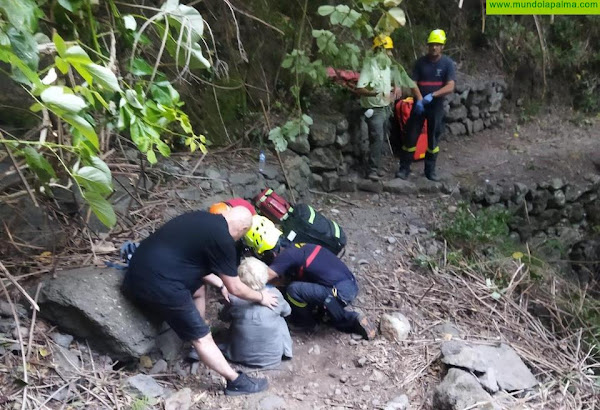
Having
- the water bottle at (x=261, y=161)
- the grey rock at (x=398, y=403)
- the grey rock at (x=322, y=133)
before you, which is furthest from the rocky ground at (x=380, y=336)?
the grey rock at (x=322, y=133)

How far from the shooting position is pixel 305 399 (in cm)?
330

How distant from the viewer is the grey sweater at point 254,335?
3.49m

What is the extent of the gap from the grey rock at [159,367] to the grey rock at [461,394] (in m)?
1.69

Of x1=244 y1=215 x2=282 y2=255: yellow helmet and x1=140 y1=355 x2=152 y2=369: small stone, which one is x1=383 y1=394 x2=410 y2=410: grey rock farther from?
x1=140 y1=355 x2=152 y2=369: small stone

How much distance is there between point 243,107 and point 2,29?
4.26 metres

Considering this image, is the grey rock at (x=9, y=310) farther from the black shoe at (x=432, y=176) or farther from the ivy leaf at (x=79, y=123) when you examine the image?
the black shoe at (x=432, y=176)

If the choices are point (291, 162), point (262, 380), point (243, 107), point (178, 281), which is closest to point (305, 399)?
point (262, 380)

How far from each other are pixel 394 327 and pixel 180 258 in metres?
1.71

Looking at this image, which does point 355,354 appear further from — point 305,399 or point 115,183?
point 115,183

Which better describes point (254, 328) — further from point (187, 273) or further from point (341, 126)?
point (341, 126)

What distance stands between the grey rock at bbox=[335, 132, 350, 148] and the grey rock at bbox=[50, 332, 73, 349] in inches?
164

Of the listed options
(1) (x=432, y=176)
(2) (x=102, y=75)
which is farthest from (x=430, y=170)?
(2) (x=102, y=75)

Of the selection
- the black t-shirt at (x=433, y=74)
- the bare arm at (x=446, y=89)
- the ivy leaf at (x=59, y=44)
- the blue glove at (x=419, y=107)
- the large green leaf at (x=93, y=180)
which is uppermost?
the ivy leaf at (x=59, y=44)

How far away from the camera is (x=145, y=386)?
3.05 m
